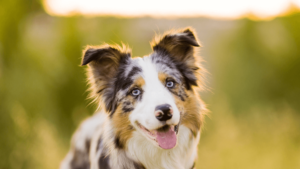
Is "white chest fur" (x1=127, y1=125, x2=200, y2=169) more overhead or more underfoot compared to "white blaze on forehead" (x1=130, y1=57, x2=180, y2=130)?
more underfoot

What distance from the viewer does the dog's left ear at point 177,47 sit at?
8.94 ft

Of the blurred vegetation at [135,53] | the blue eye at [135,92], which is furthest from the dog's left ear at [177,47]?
the blurred vegetation at [135,53]

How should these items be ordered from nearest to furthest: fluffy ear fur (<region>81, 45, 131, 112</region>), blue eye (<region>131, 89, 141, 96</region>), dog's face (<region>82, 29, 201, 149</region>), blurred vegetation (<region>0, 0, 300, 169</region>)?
dog's face (<region>82, 29, 201, 149</region>) < blue eye (<region>131, 89, 141, 96</region>) < fluffy ear fur (<region>81, 45, 131, 112</region>) < blurred vegetation (<region>0, 0, 300, 169</region>)

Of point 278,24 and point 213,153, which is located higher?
point 278,24

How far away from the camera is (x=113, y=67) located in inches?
109

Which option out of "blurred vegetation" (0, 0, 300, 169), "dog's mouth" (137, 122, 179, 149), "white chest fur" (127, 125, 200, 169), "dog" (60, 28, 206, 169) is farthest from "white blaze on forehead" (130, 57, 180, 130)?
"blurred vegetation" (0, 0, 300, 169)

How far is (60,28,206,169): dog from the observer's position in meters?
2.26

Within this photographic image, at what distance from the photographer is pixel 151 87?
2348mm

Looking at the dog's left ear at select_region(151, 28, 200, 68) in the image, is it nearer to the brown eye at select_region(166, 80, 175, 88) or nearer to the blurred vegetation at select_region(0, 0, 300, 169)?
the brown eye at select_region(166, 80, 175, 88)

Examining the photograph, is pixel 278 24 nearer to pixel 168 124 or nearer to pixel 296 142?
pixel 296 142

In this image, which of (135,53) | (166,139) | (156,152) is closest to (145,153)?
(156,152)

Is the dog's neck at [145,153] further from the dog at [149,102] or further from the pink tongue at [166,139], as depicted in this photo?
the pink tongue at [166,139]

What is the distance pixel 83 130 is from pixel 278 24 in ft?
17.2

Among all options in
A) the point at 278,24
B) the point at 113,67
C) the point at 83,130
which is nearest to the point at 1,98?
the point at 83,130
